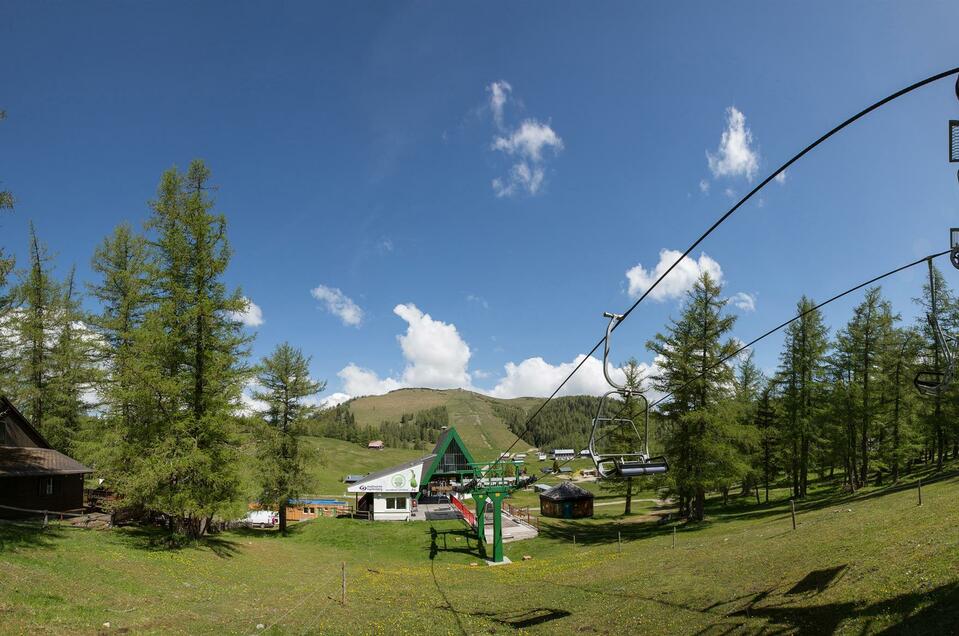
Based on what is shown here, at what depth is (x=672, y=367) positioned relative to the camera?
106 feet

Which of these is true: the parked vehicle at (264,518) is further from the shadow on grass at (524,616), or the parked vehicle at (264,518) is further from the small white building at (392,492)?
the shadow on grass at (524,616)

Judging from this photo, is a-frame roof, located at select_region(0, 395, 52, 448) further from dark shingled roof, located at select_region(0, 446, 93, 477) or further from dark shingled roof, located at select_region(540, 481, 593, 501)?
dark shingled roof, located at select_region(540, 481, 593, 501)

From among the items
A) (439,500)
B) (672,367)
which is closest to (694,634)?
(672,367)

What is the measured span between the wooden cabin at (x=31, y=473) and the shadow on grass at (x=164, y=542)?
487 cm

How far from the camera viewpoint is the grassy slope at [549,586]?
10.9 m

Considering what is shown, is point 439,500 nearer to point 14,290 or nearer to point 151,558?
point 151,558

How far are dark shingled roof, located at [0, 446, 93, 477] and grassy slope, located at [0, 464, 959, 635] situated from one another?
19.8 feet

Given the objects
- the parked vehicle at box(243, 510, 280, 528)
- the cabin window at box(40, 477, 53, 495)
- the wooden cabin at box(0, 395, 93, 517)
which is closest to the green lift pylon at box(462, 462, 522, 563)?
the parked vehicle at box(243, 510, 280, 528)

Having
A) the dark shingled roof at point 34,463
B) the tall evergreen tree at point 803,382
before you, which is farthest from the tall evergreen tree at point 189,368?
the tall evergreen tree at point 803,382

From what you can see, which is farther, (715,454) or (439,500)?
(439,500)

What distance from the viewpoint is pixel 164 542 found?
21.5m

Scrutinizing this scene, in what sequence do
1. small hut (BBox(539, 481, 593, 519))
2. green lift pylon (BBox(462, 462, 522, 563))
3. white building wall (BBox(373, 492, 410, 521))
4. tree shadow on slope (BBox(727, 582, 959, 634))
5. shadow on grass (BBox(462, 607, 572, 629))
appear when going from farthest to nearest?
small hut (BBox(539, 481, 593, 519)) < white building wall (BBox(373, 492, 410, 521)) < green lift pylon (BBox(462, 462, 522, 563)) < shadow on grass (BBox(462, 607, 572, 629)) < tree shadow on slope (BBox(727, 582, 959, 634))

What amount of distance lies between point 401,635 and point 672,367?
24.4 metres

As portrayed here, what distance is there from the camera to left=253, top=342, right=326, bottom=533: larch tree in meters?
33.9
